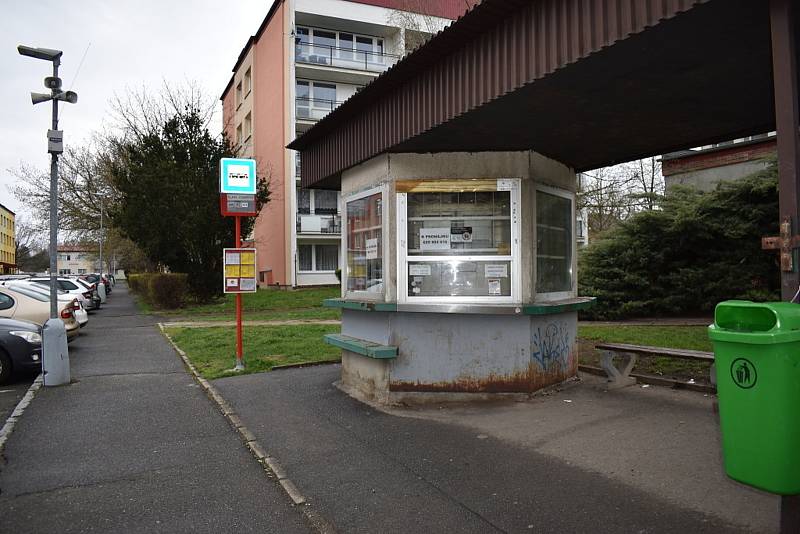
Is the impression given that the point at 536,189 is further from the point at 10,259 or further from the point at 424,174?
the point at 10,259

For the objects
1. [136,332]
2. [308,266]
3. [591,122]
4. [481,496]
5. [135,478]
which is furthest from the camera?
[308,266]

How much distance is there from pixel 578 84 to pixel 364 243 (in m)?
3.64

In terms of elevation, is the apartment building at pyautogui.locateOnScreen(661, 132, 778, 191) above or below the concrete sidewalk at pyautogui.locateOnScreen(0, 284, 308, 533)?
above

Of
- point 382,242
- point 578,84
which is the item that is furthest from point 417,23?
point 578,84

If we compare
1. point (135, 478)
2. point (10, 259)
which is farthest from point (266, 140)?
point (10, 259)

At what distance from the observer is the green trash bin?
250 centimetres

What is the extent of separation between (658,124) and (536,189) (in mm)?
1451

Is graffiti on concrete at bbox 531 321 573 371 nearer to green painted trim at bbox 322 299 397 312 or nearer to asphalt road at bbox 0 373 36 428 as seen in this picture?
green painted trim at bbox 322 299 397 312

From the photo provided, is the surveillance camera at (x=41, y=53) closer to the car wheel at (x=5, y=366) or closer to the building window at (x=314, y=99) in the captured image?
the car wheel at (x=5, y=366)

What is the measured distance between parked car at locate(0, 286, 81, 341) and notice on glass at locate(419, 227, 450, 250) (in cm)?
818

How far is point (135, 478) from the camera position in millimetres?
4715

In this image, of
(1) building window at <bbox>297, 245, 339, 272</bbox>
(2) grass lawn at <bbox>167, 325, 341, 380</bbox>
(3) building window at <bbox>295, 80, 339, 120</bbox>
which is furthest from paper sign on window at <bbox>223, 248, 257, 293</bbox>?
(1) building window at <bbox>297, 245, 339, 272</bbox>

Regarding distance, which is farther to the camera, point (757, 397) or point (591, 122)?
point (591, 122)

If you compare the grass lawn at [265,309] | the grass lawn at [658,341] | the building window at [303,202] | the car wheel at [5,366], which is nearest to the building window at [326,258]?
the building window at [303,202]
